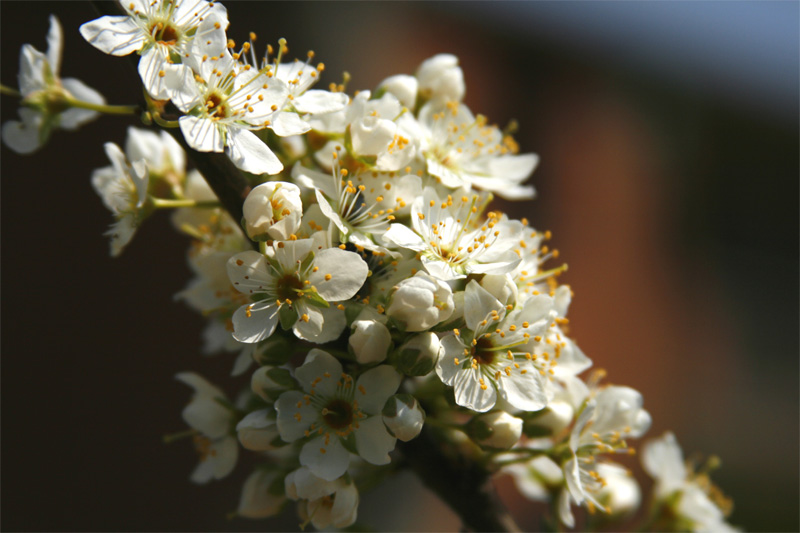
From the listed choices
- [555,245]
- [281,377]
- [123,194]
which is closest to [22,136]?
[123,194]

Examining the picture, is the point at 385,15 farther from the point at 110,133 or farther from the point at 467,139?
the point at 467,139

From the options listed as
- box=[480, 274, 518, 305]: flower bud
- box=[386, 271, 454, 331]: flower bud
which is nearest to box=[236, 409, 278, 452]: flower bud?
box=[386, 271, 454, 331]: flower bud

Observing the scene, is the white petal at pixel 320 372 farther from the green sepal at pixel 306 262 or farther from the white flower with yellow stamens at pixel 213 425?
the white flower with yellow stamens at pixel 213 425

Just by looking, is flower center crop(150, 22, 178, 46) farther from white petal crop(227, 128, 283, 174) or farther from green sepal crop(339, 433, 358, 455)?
green sepal crop(339, 433, 358, 455)

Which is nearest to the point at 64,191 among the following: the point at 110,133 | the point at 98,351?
the point at 110,133

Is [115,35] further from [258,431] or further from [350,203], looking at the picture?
[258,431]

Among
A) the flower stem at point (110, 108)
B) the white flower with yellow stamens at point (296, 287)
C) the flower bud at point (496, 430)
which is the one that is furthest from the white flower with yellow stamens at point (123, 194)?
the flower bud at point (496, 430)

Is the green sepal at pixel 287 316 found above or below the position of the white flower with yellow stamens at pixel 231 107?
below

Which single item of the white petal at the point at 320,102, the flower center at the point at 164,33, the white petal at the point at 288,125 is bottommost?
the white petal at the point at 288,125
